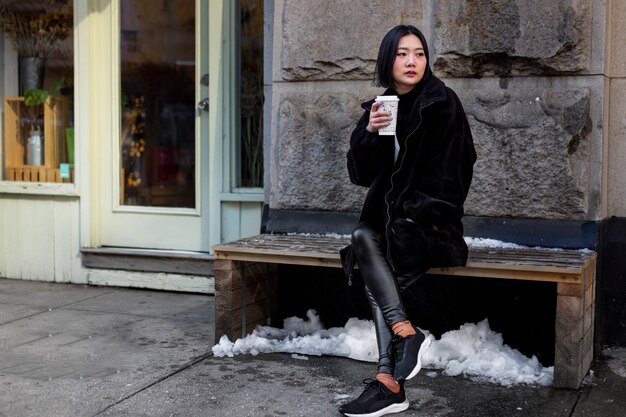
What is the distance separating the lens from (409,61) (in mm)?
3865

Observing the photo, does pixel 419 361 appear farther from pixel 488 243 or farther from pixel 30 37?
pixel 30 37

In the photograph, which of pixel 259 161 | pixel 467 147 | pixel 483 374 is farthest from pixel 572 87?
pixel 259 161

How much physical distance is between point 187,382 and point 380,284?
3.36 ft

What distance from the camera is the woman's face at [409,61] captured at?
3.88 m

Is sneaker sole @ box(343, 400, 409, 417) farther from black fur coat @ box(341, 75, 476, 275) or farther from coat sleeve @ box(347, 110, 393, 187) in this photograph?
coat sleeve @ box(347, 110, 393, 187)

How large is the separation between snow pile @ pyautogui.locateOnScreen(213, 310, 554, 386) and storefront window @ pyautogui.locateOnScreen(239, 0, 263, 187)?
153cm

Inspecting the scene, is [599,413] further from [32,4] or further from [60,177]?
[32,4]

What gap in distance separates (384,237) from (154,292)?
2786 mm

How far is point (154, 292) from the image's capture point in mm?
6270

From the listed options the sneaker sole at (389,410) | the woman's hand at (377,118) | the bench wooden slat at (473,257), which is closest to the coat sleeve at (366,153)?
the woman's hand at (377,118)

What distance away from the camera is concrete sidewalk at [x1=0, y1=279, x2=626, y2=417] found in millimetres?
3703

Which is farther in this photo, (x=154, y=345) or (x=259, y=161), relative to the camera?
(x=259, y=161)

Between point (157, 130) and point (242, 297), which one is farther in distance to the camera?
point (157, 130)

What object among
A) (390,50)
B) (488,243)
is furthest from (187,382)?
(390,50)
